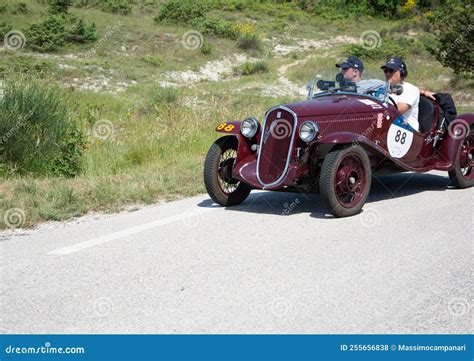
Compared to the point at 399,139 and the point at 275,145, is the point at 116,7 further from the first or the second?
the point at 275,145

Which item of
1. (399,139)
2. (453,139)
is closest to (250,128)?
(399,139)

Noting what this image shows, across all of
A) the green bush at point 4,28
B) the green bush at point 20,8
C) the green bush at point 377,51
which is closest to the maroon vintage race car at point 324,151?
the green bush at point 4,28

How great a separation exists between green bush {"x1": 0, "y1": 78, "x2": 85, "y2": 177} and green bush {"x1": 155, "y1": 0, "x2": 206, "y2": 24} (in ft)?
126

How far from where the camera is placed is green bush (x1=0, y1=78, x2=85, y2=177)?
407 inches

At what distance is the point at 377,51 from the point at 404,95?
3346 centimetres

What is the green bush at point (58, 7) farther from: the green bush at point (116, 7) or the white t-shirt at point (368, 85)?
the white t-shirt at point (368, 85)

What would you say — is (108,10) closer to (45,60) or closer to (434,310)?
(45,60)

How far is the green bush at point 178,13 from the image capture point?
1939 inches

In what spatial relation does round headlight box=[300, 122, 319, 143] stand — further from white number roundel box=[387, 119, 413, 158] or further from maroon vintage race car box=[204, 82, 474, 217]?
white number roundel box=[387, 119, 413, 158]

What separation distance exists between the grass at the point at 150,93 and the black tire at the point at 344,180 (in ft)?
6.26

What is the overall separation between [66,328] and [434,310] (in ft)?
7.56

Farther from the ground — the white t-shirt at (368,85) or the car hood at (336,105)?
the white t-shirt at (368,85)

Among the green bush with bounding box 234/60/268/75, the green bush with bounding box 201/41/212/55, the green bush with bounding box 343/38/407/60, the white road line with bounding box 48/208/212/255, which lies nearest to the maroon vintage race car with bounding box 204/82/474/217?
the white road line with bounding box 48/208/212/255

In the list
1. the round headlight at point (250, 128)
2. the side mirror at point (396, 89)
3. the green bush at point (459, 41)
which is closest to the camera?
the round headlight at point (250, 128)
